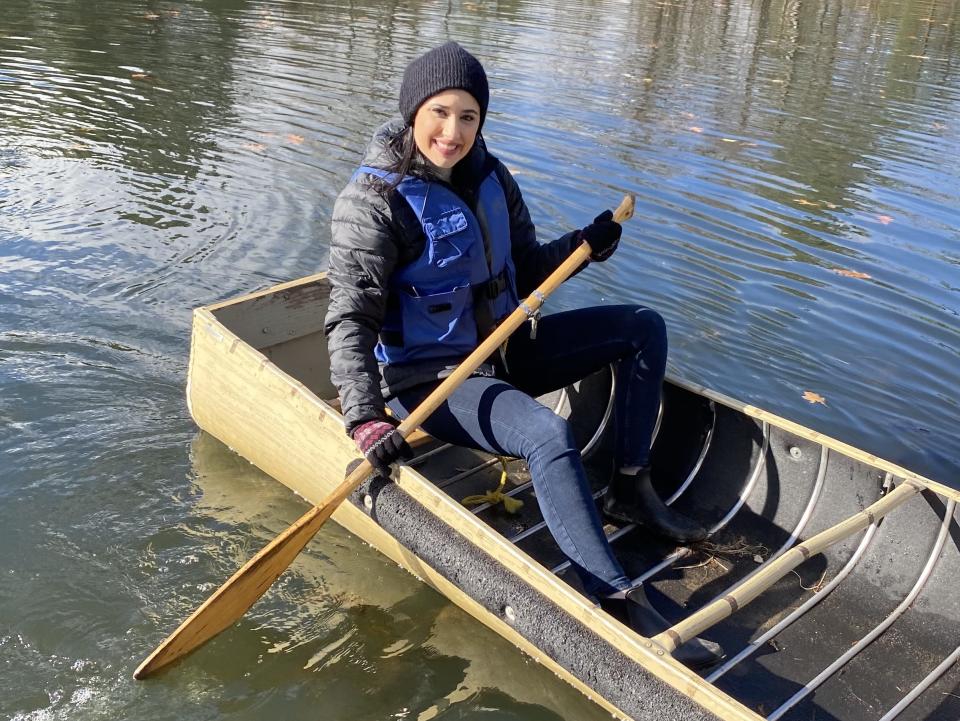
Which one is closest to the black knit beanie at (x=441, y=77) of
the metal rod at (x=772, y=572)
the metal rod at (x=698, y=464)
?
the metal rod at (x=698, y=464)

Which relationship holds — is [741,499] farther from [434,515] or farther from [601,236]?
[434,515]

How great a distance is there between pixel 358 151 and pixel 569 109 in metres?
2.94

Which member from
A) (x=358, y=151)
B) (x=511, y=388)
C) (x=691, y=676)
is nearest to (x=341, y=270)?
(x=511, y=388)

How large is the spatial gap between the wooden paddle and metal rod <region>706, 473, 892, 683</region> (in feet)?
4.19

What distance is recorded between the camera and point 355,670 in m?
3.63

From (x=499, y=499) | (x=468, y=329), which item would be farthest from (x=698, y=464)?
(x=468, y=329)

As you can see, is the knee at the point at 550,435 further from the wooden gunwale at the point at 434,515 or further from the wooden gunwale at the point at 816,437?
the wooden gunwale at the point at 816,437

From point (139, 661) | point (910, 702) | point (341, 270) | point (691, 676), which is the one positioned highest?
point (341, 270)

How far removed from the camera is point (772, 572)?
320 centimetres

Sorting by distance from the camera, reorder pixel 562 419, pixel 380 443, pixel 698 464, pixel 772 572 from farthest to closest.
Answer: pixel 698 464 → pixel 562 419 → pixel 380 443 → pixel 772 572

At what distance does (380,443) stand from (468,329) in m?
0.66

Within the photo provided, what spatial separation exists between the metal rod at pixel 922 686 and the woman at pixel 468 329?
1.87ft

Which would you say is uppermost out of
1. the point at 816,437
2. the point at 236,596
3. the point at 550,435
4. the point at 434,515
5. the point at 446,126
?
the point at 446,126

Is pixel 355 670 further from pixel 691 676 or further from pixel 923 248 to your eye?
pixel 923 248
